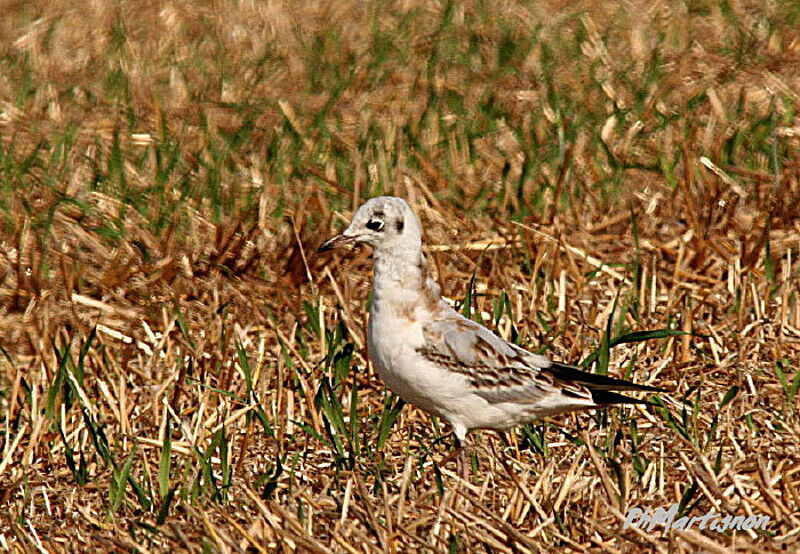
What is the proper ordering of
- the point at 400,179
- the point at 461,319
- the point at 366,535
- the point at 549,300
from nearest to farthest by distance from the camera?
the point at 366,535
the point at 461,319
the point at 549,300
the point at 400,179

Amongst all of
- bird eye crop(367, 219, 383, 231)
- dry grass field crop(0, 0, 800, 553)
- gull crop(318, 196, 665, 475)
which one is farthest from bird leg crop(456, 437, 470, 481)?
bird eye crop(367, 219, 383, 231)

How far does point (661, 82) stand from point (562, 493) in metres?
5.43

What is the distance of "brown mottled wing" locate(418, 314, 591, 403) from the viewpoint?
5215 millimetres

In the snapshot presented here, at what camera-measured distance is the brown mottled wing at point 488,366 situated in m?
5.21

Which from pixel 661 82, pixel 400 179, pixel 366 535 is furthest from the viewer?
pixel 661 82

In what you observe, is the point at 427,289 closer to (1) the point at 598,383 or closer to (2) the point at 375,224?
(2) the point at 375,224

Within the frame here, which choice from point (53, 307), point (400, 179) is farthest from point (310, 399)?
point (400, 179)

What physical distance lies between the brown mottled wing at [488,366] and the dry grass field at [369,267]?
314mm

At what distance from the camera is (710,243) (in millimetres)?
7074

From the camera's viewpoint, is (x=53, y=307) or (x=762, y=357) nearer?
(x=762, y=357)

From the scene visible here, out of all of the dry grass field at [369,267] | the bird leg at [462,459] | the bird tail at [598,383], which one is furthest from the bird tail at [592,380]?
the bird leg at [462,459]

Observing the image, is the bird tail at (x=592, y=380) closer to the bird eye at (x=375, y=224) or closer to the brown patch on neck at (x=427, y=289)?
the brown patch on neck at (x=427, y=289)

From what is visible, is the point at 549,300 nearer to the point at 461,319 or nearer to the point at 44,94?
the point at 461,319

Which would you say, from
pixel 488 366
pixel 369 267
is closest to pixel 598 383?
pixel 488 366
